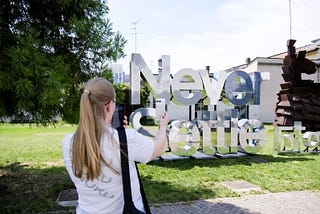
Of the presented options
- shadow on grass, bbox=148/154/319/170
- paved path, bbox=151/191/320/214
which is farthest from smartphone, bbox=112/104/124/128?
shadow on grass, bbox=148/154/319/170

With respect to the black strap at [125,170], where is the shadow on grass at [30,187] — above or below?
below

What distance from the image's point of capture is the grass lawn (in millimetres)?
5762

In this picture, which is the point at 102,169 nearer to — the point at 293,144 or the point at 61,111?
the point at 61,111

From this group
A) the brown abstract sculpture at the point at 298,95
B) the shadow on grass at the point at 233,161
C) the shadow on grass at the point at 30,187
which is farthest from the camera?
the brown abstract sculpture at the point at 298,95

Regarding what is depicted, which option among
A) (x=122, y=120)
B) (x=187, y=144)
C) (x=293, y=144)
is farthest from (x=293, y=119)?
(x=122, y=120)

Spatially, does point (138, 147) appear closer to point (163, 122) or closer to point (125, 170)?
point (125, 170)

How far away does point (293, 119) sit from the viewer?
1719 cm

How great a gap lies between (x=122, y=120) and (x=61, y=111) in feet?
11.6

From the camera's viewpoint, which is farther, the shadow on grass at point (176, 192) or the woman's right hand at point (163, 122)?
the shadow on grass at point (176, 192)

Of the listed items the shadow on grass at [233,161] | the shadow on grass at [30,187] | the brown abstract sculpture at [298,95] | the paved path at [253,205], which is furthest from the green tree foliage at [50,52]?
the brown abstract sculpture at [298,95]

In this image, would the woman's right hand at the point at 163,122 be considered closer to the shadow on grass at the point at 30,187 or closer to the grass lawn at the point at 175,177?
the grass lawn at the point at 175,177

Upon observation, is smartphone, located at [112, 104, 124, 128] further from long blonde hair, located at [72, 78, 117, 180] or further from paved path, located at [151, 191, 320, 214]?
paved path, located at [151, 191, 320, 214]

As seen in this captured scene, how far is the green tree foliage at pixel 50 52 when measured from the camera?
4.67 m

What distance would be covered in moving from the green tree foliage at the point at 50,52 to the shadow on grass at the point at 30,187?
1.48 m
